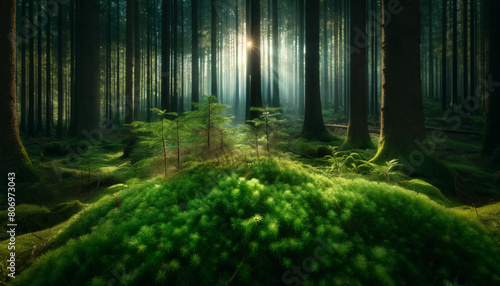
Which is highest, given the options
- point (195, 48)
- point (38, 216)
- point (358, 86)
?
point (195, 48)

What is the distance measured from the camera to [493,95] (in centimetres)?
706

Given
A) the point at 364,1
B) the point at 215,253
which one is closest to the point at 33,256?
the point at 215,253

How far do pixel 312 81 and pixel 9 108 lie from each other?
37.3ft

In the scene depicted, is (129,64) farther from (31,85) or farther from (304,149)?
(304,149)

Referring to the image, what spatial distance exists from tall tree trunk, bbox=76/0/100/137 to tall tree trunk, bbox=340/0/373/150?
14977 millimetres

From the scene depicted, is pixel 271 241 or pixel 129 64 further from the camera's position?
pixel 129 64

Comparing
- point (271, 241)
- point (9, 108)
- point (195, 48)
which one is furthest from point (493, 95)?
point (195, 48)

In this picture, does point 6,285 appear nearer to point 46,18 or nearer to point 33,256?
point 33,256

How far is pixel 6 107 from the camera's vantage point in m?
5.23

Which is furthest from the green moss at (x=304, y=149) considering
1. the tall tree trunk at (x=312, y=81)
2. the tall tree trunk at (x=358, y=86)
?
the tall tree trunk at (x=312, y=81)

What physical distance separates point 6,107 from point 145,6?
3167 centimetres

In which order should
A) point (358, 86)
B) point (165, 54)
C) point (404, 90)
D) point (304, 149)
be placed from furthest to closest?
point (165, 54)
point (358, 86)
point (304, 149)
point (404, 90)

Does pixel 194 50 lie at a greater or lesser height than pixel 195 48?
lesser

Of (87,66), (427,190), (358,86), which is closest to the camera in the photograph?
(427,190)
